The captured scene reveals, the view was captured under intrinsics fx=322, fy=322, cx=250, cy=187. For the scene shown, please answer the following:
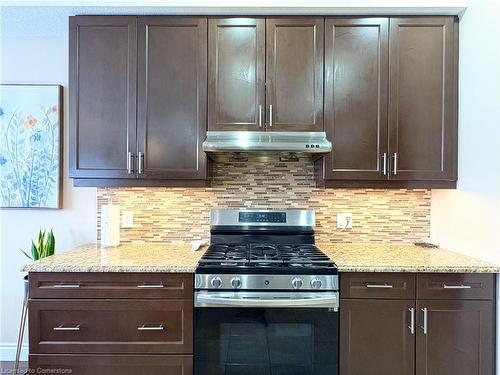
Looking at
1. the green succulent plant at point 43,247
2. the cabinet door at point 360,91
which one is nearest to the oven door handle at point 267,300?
the cabinet door at point 360,91

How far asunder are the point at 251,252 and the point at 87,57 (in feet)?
5.23

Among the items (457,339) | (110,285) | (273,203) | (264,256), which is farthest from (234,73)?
(457,339)

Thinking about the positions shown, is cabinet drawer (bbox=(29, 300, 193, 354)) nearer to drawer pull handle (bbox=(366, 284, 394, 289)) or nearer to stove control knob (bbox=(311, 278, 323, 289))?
stove control knob (bbox=(311, 278, 323, 289))

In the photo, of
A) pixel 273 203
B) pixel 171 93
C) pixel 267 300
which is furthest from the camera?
pixel 273 203

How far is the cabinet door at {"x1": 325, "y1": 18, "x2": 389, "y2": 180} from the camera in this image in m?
2.00

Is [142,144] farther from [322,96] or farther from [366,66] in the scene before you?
[366,66]

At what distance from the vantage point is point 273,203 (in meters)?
2.36

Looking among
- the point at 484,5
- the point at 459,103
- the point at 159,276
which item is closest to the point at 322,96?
the point at 459,103

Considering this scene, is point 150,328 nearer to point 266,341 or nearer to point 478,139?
point 266,341

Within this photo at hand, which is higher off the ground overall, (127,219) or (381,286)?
(127,219)

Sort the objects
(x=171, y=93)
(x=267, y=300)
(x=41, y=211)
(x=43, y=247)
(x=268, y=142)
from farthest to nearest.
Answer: (x=41, y=211) < (x=43, y=247) < (x=171, y=93) < (x=268, y=142) < (x=267, y=300)

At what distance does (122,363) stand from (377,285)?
1385mm

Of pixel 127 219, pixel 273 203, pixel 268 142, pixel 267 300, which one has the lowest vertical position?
pixel 267 300

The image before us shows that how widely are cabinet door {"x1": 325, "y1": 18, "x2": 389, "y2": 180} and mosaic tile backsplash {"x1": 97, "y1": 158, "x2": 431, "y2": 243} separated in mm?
400
